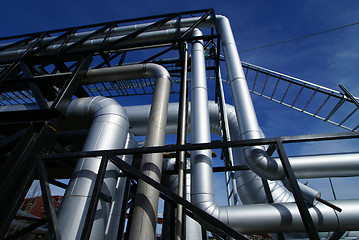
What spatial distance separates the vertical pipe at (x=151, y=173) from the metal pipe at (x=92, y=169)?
1.89ft

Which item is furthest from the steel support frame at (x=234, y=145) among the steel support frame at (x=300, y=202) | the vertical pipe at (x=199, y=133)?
the vertical pipe at (x=199, y=133)

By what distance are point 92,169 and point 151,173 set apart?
36.1 inches

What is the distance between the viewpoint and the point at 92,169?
8.48 ft

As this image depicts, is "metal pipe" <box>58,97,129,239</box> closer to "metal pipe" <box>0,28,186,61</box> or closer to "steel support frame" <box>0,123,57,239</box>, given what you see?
"steel support frame" <box>0,123,57,239</box>

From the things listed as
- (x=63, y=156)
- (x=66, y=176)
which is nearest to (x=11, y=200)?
(x=63, y=156)

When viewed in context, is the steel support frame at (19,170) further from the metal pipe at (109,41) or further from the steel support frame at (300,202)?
the metal pipe at (109,41)

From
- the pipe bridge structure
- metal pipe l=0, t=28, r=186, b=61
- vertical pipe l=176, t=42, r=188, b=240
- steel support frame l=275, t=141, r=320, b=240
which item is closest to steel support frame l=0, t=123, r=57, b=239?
the pipe bridge structure

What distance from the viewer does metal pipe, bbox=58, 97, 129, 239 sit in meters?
2.25

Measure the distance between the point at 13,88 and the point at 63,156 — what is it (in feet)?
10.5

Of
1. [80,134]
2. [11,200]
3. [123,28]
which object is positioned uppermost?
[123,28]

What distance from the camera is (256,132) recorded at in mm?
2857

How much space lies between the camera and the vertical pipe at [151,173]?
6.96 feet

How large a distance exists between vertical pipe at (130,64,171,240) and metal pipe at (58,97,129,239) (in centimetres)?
58

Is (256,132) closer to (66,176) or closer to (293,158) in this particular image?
(293,158)
